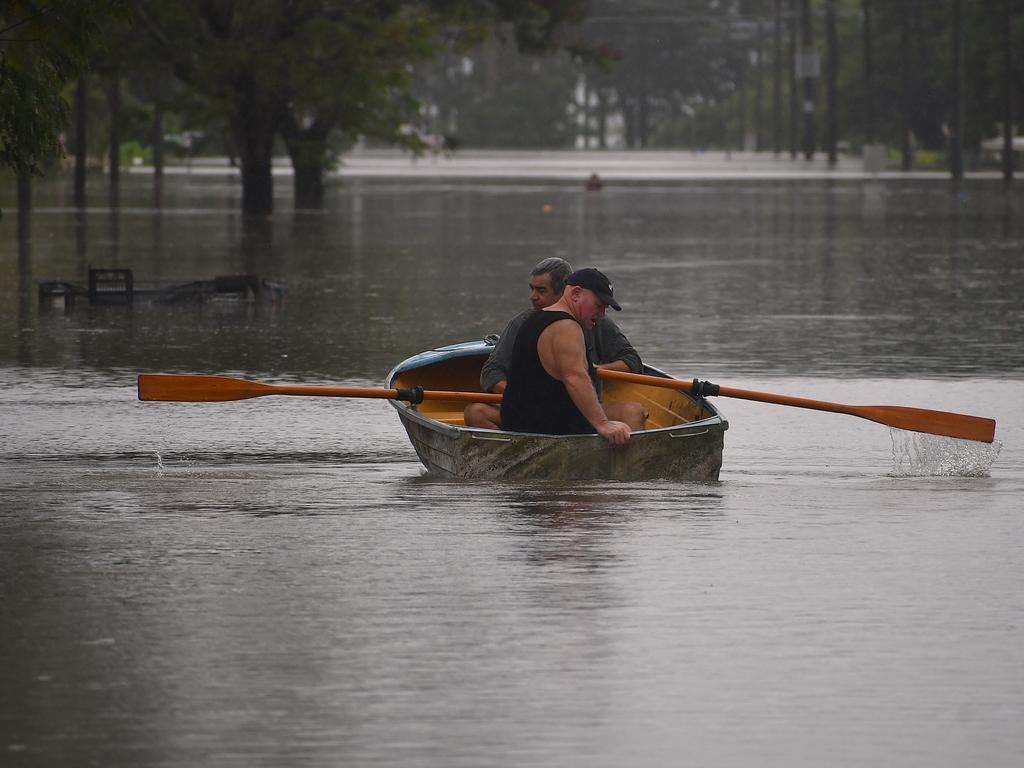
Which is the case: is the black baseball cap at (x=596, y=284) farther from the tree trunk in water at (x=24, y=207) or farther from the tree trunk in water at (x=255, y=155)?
the tree trunk in water at (x=255, y=155)

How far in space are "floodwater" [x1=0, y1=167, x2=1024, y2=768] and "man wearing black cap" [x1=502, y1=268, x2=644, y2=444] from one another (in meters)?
0.37

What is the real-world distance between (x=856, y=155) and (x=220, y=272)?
99.2 metres

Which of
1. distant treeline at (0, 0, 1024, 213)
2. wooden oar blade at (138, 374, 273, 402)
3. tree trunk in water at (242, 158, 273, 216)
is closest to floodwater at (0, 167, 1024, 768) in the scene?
wooden oar blade at (138, 374, 273, 402)

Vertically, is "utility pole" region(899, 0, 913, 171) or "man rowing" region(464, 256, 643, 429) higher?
"utility pole" region(899, 0, 913, 171)

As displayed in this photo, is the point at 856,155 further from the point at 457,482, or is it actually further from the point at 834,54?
the point at 457,482

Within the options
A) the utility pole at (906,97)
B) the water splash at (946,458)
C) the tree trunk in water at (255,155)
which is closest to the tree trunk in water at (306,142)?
the tree trunk in water at (255,155)

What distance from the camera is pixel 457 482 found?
1184 cm

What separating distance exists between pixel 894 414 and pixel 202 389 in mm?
3640

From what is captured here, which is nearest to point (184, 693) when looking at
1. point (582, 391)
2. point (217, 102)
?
point (582, 391)

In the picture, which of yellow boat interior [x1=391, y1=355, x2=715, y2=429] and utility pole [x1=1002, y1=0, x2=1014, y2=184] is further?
utility pole [x1=1002, y1=0, x2=1014, y2=184]

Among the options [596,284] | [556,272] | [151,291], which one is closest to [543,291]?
[556,272]

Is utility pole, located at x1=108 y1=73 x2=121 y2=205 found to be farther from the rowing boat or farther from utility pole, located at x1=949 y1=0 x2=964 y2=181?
the rowing boat

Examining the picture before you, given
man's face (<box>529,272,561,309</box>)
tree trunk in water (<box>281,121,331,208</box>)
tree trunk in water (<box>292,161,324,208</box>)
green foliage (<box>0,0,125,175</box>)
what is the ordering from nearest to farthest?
man's face (<box>529,272,561,309</box>), green foliage (<box>0,0,125,175</box>), tree trunk in water (<box>281,121,331,208</box>), tree trunk in water (<box>292,161,324,208</box>)

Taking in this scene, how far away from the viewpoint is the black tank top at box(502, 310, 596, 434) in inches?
461
